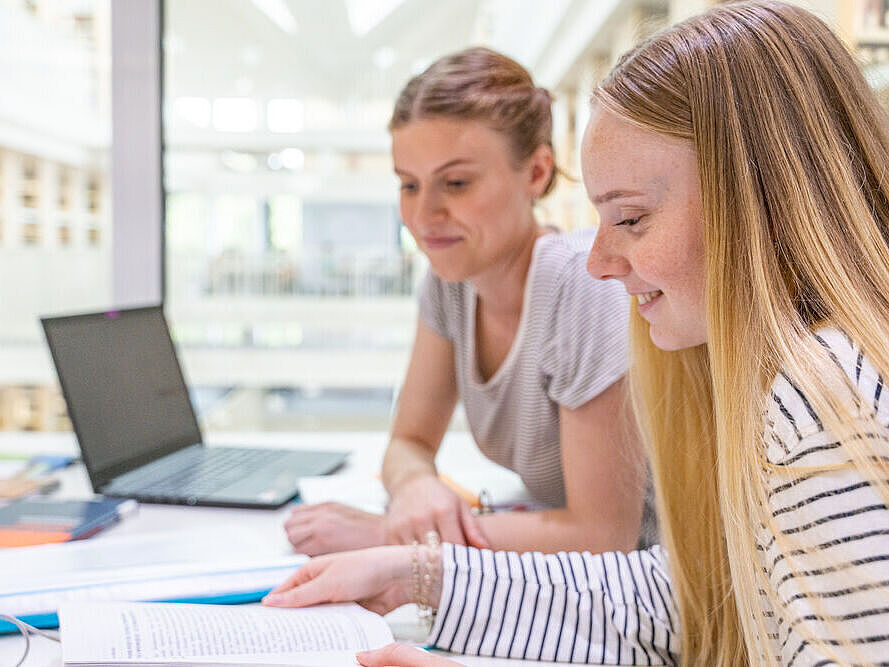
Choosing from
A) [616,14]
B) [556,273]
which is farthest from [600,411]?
[616,14]

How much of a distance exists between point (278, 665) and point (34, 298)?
172 centimetres

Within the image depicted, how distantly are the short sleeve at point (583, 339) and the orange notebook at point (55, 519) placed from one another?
614 mm

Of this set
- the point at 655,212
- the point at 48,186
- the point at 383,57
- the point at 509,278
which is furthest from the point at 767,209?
the point at 48,186

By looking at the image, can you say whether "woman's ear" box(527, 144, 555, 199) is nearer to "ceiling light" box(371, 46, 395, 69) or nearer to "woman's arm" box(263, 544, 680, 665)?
"woman's arm" box(263, 544, 680, 665)

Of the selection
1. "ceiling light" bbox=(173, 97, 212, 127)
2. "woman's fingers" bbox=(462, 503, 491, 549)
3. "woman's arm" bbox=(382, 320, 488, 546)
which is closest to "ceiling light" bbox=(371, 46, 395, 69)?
"ceiling light" bbox=(173, 97, 212, 127)

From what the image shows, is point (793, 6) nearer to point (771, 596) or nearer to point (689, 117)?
point (689, 117)

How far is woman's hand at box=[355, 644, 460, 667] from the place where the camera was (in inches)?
27.0

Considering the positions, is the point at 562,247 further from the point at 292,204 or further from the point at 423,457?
the point at 292,204

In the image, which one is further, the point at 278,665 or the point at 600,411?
the point at 600,411

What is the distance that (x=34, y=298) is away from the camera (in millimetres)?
2129

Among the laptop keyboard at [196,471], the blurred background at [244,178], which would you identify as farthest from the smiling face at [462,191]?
the blurred background at [244,178]

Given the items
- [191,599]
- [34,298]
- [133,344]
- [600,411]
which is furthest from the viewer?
[34,298]

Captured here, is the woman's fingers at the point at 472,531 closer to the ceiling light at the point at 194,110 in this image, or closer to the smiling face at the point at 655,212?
the smiling face at the point at 655,212

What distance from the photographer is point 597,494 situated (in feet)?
3.44
